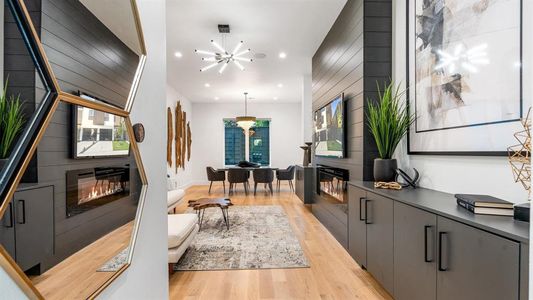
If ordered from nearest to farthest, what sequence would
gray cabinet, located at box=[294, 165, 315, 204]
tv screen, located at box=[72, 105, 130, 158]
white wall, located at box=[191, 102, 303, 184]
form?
tv screen, located at box=[72, 105, 130, 158] < gray cabinet, located at box=[294, 165, 315, 204] < white wall, located at box=[191, 102, 303, 184]

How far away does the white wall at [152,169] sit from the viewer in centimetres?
102

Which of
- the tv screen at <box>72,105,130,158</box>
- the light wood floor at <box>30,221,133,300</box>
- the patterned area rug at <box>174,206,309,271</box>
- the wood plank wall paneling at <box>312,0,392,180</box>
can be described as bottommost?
the patterned area rug at <box>174,206,309,271</box>

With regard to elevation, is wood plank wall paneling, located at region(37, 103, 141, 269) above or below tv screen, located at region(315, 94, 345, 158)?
below

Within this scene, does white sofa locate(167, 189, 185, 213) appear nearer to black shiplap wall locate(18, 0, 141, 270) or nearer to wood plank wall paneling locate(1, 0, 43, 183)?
black shiplap wall locate(18, 0, 141, 270)

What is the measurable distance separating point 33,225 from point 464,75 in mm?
2307

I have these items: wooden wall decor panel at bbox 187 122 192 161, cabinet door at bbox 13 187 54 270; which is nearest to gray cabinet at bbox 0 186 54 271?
cabinet door at bbox 13 187 54 270

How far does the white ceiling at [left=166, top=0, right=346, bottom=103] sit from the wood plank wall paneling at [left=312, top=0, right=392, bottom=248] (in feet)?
1.58

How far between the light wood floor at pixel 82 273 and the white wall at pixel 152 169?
0.13 metres

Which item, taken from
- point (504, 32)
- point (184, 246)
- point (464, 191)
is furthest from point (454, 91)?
point (184, 246)

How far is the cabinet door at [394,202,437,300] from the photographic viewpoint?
148 cm

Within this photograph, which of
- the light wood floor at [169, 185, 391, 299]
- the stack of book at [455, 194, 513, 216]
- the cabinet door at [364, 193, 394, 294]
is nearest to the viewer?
the stack of book at [455, 194, 513, 216]

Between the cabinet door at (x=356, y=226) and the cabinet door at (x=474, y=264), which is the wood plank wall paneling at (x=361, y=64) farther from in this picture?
the cabinet door at (x=474, y=264)

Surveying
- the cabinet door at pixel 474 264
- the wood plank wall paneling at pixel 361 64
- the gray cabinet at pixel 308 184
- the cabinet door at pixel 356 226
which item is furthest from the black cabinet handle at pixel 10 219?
the gray cabinet at pixel 308 184

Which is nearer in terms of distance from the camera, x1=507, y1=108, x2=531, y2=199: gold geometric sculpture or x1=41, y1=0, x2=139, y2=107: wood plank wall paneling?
x1=41, y1=0, x2=139, y2=107: wood plank wall paneling
